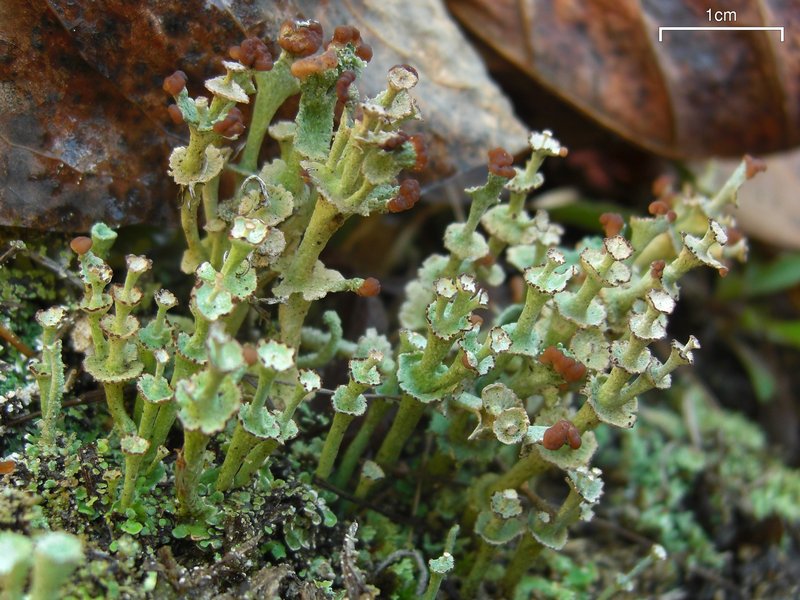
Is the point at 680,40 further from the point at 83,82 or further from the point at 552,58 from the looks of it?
the point at 83,82

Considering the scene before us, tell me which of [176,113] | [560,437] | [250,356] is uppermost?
[176,113]

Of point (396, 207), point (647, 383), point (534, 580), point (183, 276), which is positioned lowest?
point (534, 580)

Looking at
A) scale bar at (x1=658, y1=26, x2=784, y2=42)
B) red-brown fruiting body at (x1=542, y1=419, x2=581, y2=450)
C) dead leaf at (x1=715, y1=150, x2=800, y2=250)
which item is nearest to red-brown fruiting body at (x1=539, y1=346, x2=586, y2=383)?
red-brown fruiting body at (x1=542, y1=419, x2=581, y2=450)

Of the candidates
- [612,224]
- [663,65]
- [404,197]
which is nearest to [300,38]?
[404,197]

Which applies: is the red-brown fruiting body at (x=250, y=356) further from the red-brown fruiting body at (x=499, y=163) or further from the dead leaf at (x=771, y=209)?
the dead leaf at (x=771, y=209)

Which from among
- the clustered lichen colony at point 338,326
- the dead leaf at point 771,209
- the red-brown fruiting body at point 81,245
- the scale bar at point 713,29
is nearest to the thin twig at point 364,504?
the clustered lichen colony at point 338,326

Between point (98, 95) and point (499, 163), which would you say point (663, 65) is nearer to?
point (499, 163)

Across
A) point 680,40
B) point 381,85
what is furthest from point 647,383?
point 680,40
